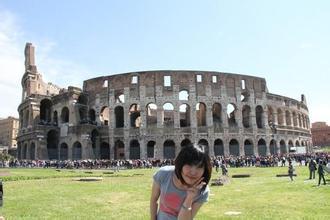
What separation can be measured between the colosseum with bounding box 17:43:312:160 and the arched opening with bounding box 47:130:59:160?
136 mm

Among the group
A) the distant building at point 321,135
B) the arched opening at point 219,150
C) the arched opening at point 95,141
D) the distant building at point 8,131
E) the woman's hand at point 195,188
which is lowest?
the woman's hand at point 195,188

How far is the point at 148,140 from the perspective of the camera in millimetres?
Result: 50562

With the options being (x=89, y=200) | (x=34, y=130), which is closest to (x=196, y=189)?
(x=89, y=200)

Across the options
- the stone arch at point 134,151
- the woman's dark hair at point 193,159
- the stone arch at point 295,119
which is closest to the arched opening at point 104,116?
the stone arch at point 134,151

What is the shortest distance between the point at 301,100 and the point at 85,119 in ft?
125

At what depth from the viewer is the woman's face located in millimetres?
3344

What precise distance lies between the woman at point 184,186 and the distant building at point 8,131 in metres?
110

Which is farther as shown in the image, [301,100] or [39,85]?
[301,100]

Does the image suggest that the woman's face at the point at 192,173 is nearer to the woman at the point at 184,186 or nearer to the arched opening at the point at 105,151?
the woman at the point at 184,186

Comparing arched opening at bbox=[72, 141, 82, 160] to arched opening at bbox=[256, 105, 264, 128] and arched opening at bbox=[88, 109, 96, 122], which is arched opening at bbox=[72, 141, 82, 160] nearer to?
arched opening at bbox=[88, 109, 96, 122]

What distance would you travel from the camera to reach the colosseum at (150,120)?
2003 inches

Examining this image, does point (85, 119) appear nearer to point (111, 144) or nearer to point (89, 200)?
point (111, 144)

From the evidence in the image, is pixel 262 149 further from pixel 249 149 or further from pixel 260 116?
pixel 260 116

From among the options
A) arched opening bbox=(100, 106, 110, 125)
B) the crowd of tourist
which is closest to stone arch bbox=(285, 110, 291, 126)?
the crowd of tourist
